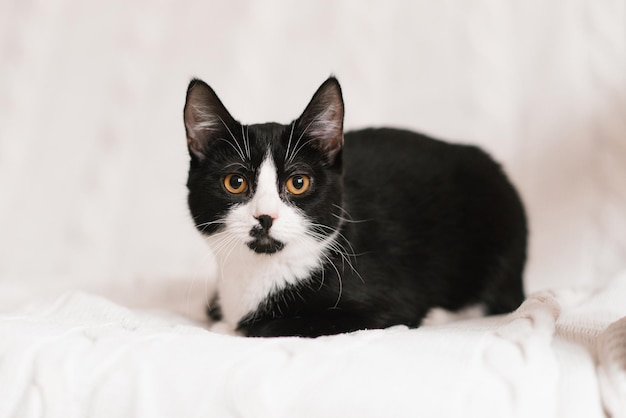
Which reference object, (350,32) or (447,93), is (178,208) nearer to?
(350,32)

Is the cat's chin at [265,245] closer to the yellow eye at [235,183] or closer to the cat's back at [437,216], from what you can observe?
the yellow eye at [235,183]

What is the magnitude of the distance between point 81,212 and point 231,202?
3.89ft

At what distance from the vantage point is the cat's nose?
4.31 feet

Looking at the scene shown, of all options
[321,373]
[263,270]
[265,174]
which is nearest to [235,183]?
[265,174]

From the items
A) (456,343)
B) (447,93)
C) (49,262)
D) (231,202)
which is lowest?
(49,262)

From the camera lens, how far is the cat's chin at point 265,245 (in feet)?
4.42

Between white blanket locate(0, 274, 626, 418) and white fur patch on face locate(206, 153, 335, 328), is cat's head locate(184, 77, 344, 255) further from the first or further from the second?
white blanket locate(0, 274, 626, 418)

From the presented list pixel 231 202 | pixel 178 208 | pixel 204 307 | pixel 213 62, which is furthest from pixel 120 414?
pixel 213 62

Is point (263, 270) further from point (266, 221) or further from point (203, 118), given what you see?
point (203, 118)

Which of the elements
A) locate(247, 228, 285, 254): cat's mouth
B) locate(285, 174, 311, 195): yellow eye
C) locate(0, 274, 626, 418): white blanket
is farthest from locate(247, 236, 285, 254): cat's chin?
locate(0, 274, 626, 418): white blanket

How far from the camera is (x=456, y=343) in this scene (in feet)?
3.67

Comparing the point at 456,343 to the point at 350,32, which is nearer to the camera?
the point at 456,343

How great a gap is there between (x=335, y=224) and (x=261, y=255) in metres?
0.16

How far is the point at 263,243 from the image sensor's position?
1.35m
